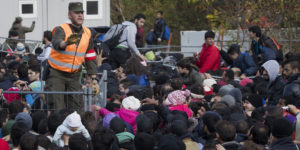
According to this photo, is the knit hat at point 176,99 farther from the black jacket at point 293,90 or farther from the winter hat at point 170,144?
the winter hat at point 170,144

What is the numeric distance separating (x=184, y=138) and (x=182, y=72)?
4.79 m

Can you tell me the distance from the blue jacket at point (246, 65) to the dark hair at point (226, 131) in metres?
6.67

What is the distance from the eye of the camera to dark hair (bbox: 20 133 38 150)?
718 centimetres

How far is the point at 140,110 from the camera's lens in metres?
9.95

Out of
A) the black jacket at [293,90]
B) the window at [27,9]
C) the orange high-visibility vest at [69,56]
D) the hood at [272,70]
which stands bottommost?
the black jacket at [293,90]

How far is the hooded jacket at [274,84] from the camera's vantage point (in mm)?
10703

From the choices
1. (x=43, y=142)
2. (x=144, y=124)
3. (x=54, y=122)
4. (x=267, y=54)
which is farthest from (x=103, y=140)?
(x=267, y=54)

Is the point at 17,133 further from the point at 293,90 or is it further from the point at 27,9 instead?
the point at 27,9

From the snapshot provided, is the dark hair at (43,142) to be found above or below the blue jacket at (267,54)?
below

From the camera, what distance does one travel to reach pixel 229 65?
15.6 m

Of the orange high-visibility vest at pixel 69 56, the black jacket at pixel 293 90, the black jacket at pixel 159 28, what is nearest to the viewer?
the orange high-visibility vest at pixel 69 56

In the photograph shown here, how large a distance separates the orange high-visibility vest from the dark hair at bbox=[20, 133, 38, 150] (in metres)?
2.47

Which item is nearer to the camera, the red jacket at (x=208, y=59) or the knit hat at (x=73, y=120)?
the knit hat at (x=73, y=120)

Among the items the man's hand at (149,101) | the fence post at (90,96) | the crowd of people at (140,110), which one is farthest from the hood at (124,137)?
the man's hand at (149,101)
